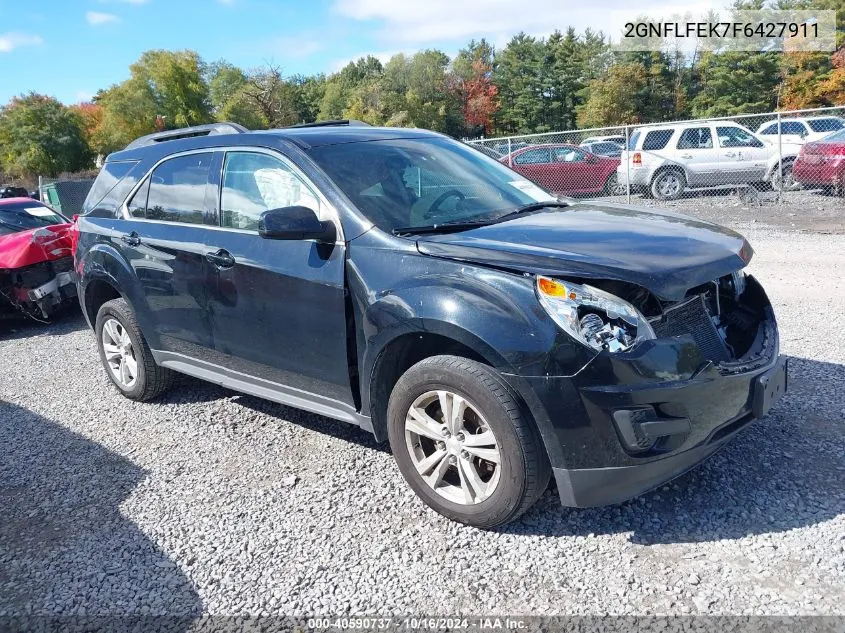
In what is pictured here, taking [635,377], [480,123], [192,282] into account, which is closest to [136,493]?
[192,282]

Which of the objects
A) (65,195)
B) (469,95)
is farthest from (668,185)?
(469,95)

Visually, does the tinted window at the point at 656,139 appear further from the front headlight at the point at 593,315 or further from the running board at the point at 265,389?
the front headlight at the point at 593,315

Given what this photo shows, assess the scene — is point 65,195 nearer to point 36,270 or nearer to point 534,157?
point 534,157

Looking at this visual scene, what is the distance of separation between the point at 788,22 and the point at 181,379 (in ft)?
164

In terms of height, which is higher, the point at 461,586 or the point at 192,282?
the point at 192,282

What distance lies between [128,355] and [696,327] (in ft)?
13.2

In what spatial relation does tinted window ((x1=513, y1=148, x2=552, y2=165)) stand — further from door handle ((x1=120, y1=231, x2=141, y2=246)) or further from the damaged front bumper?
the damaged front bumper

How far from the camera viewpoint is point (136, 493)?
3775 mm

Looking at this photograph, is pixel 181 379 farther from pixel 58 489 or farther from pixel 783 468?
pixel 783 468

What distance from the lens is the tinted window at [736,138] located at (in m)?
15.2

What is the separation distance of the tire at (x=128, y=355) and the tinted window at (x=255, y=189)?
4.52ft

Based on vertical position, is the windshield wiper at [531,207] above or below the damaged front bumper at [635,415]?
above

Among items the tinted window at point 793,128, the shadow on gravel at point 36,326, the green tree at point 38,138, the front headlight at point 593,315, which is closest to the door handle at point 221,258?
the front headlight at point 593,315

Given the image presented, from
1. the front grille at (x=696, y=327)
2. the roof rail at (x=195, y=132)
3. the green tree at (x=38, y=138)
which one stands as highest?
the green tree at (x=38, y=138)
